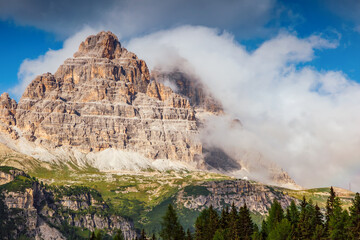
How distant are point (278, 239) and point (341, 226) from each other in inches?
687

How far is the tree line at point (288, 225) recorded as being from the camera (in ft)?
433

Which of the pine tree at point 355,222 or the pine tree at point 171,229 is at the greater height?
the pine tree at point 355,222

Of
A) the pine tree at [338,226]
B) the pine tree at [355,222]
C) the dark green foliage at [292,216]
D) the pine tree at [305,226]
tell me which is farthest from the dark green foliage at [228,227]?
the pine tree at [355,222]

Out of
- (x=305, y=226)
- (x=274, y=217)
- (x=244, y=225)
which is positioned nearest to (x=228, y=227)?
(x=244, y=225)

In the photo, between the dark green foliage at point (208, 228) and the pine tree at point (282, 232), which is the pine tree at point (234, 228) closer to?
the dark green foliage at point (208, 228)

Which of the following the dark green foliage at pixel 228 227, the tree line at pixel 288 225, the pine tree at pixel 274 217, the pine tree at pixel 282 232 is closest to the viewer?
the tree line at pixel 288 225

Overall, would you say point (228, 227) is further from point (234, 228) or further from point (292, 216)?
point (292, 216)

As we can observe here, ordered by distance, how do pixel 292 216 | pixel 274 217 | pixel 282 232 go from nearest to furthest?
pixel 282 232 < pixel 292 216 < pixel 274 217

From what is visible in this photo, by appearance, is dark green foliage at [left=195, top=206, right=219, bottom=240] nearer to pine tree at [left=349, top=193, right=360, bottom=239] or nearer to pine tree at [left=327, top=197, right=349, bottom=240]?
pine tree at [left=327, top=197, right=349, bottom=240]

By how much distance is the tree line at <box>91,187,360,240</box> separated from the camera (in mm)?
131875

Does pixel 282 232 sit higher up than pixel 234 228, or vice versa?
pixel 234 228

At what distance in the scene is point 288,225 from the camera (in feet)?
463

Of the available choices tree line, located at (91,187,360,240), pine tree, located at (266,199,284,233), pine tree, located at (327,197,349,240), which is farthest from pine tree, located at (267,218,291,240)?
pine tree, located at (327,197,349,240)

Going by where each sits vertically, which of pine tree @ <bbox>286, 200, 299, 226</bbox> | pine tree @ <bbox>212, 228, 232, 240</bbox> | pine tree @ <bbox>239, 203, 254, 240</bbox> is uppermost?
pine tree @ <bbox>286, 200, 299, 226</bbox>
